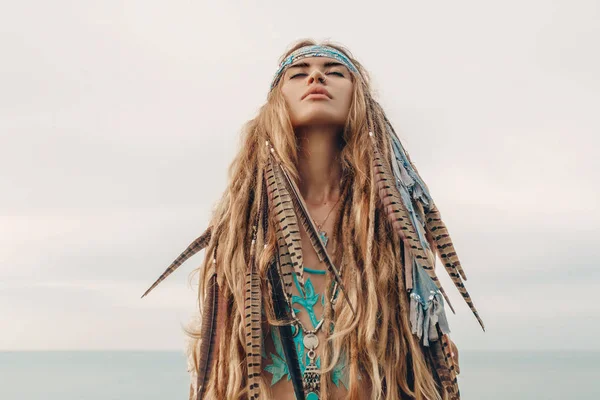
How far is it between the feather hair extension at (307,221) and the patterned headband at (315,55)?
1.69 ft

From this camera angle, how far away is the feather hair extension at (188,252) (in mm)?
3729

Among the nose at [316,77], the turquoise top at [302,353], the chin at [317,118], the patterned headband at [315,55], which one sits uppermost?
the patterned headband at [315,55]

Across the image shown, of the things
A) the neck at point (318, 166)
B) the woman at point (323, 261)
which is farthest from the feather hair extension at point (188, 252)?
the neck at point (318, 166)

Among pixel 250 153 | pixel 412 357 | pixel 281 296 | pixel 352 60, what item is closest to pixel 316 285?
pixel 281 296

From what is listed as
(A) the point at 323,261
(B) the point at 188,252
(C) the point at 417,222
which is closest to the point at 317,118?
(C) the point at 417,222

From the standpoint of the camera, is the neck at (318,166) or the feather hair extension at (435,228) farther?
the neck at (318,166)

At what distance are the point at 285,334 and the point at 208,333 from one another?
449 millimetres

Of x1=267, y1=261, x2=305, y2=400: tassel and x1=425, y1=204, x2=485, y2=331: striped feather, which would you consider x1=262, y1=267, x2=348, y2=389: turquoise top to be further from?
x1=425, y1=204, x2=485, y2=331: striped feather

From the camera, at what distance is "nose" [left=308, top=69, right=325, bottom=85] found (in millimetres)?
3645

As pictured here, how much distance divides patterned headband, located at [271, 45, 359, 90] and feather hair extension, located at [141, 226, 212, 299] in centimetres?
100

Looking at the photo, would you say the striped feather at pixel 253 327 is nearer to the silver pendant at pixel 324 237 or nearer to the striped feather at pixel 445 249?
the silver pendant at pixel 324 237

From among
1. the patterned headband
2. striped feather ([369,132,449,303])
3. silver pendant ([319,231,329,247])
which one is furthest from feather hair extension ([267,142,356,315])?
the patterned headband

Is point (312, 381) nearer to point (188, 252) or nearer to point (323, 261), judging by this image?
point (323, 261)

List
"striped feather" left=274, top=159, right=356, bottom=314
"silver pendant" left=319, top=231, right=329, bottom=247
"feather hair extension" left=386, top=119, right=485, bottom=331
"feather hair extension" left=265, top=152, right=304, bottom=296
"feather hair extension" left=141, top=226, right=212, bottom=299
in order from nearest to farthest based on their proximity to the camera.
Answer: "striped feather" left=274, top=159, right=356, bottom=314
"feather hair extension" left=265, top=152, right=304, bottom=296
"feather hair extension" left=386, top=119, right=485, bottom=331
"silver pendant" left=319, top=231, right=329, bottom=247
"feather hair extension" left=141, top=226, right=212, bottom=299
